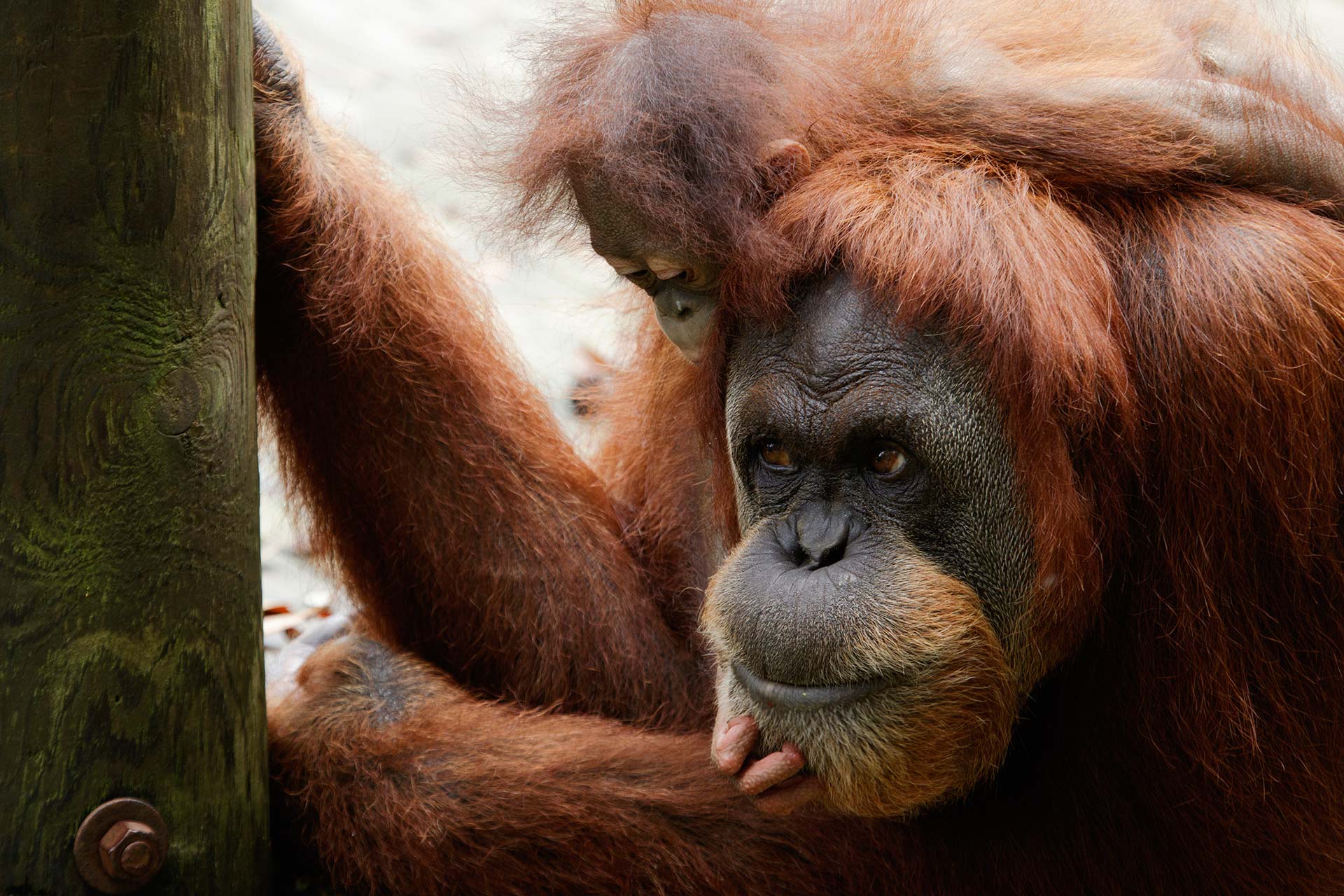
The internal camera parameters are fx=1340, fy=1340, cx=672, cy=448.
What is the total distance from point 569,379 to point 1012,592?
317cm

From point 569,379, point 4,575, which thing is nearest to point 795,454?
point 4,575

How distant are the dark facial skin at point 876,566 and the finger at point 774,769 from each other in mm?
20

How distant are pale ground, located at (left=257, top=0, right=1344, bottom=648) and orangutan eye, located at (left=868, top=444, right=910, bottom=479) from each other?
159 cm

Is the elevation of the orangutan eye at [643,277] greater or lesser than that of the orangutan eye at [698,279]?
lesser

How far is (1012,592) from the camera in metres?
1.99

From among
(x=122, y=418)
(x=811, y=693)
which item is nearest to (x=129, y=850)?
(x=122, y=418)

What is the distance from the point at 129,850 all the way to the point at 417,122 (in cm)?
411

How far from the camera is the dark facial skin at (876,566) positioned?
1885mm

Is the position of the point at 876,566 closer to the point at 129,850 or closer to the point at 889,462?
the point at 889,462

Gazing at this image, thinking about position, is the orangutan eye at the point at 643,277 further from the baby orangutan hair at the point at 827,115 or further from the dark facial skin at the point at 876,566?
the dark facial skin at the point at 876,566

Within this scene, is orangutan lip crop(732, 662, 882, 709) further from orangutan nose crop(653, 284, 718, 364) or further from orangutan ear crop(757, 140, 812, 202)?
orangutan ear crop(757, 140, 812, 202)

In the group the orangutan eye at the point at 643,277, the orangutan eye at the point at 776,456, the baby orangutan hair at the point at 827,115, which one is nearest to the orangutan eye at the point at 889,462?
the orangutan eye at the point at 776,456

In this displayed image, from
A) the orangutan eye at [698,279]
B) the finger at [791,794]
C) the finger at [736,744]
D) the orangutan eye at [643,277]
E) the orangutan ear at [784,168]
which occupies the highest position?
the orangutan ear at [784,168]

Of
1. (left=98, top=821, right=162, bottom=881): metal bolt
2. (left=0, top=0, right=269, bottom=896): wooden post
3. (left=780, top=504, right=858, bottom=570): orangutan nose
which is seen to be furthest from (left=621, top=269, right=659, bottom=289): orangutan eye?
(left=98, top=821, right=162, bottom=881): metal bolt
